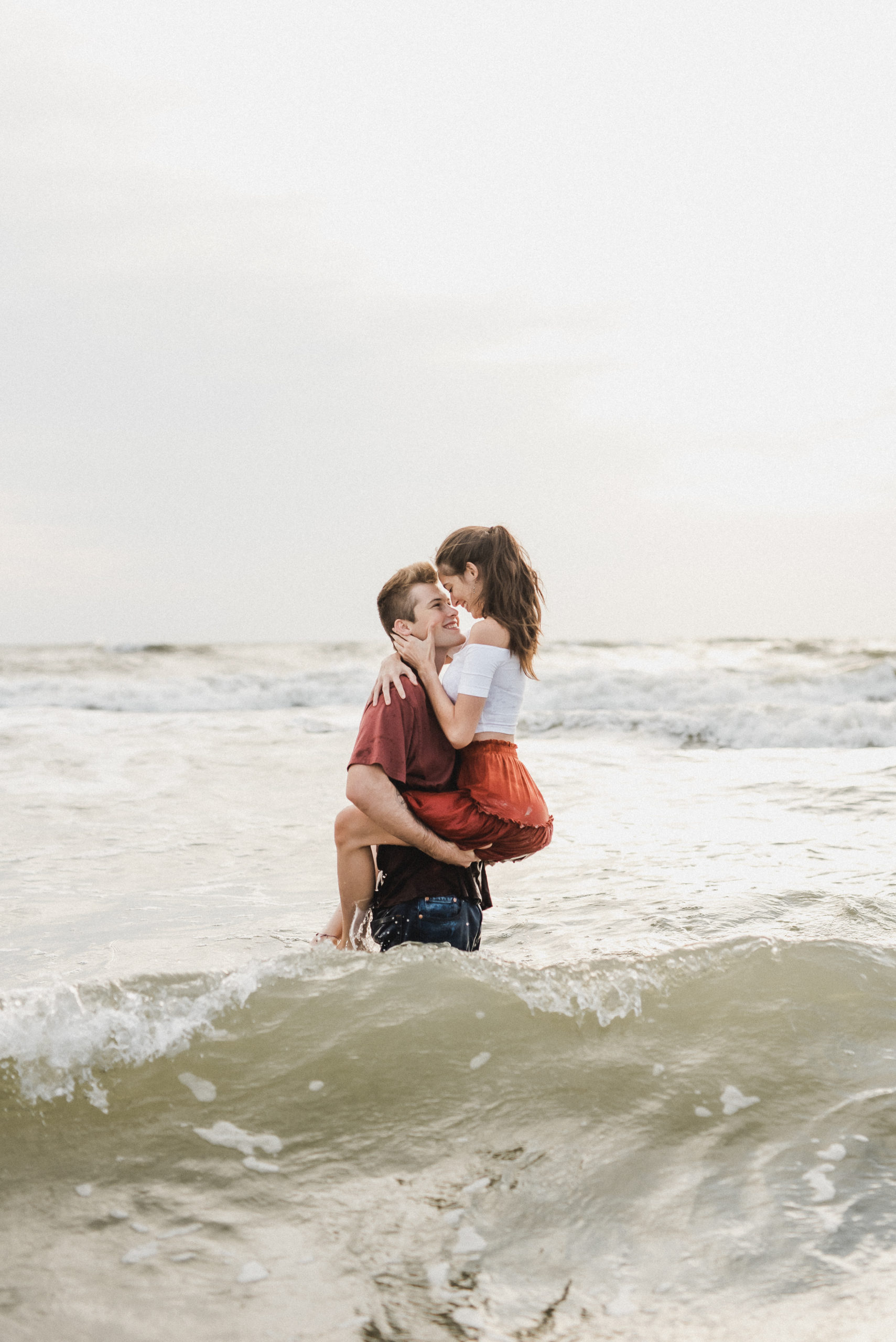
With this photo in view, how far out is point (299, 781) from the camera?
30.0 ft

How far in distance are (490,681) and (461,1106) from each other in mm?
1336

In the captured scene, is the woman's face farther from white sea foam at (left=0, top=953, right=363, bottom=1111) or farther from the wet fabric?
white sea foam at (left=0, top=953, right=363, bottom=1111)

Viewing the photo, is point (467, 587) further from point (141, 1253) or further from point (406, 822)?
point (141, 1253)

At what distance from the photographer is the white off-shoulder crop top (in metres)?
3.34

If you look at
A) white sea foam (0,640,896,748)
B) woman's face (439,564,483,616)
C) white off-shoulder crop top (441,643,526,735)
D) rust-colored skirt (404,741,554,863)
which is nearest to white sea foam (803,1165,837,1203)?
rust-colored skirt (404,741,554,863)

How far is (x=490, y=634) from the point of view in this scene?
11.1 feet

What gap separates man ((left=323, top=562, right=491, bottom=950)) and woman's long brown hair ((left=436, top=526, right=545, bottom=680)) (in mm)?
164

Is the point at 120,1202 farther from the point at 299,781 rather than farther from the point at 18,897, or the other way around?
the point at 299,781

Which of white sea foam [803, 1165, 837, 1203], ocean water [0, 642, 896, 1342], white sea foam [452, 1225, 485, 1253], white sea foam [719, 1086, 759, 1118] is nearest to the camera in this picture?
ocean water [0, 642, 896, 1342]

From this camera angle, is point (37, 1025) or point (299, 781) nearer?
point (37, 1025)

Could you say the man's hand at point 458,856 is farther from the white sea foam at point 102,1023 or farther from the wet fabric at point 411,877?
the white sea foam at point 102,1023

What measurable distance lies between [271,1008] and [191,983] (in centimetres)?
31

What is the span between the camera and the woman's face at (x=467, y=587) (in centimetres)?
343

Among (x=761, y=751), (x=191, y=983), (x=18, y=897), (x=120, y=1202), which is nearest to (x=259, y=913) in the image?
(x=18, y=897)
